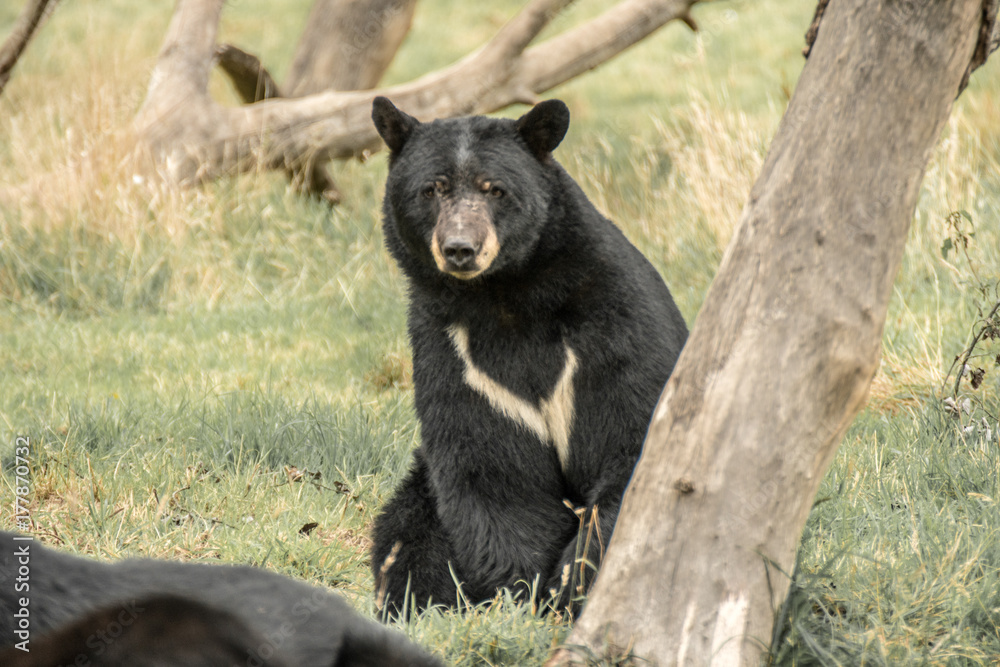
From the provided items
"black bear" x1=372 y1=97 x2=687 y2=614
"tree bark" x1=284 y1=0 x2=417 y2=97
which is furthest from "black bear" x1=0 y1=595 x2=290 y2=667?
"tree bark" x1=284 y1=0 x2=417 y2=97

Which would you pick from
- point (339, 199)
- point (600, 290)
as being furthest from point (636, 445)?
point (339, 199)

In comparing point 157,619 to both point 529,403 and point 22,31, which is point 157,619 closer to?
point 529,403

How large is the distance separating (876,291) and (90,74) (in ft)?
24.9

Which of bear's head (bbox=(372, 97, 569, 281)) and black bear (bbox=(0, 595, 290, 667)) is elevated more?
bear's head (bbox=(372, 97, 569, 281))

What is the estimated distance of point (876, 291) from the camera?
7.13 feet

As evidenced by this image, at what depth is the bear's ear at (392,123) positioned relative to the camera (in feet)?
12.0

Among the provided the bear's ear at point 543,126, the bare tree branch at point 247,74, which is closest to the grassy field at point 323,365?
the bare tree branch at point 247,74

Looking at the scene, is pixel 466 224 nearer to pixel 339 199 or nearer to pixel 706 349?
pixel 706 349

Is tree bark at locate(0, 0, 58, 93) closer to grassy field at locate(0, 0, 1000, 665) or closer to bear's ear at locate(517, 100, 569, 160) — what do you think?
grassy field at locate(0, 0, 1000, 665)

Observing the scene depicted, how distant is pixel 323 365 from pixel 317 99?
3.23 m

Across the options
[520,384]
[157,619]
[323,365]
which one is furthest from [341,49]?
[157,619]

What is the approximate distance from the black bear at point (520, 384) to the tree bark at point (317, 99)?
4416 millimetres

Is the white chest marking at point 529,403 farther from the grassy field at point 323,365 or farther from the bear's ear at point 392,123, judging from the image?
the bear's ear at point 392,123

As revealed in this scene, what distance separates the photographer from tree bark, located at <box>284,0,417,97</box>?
8.77 meters
